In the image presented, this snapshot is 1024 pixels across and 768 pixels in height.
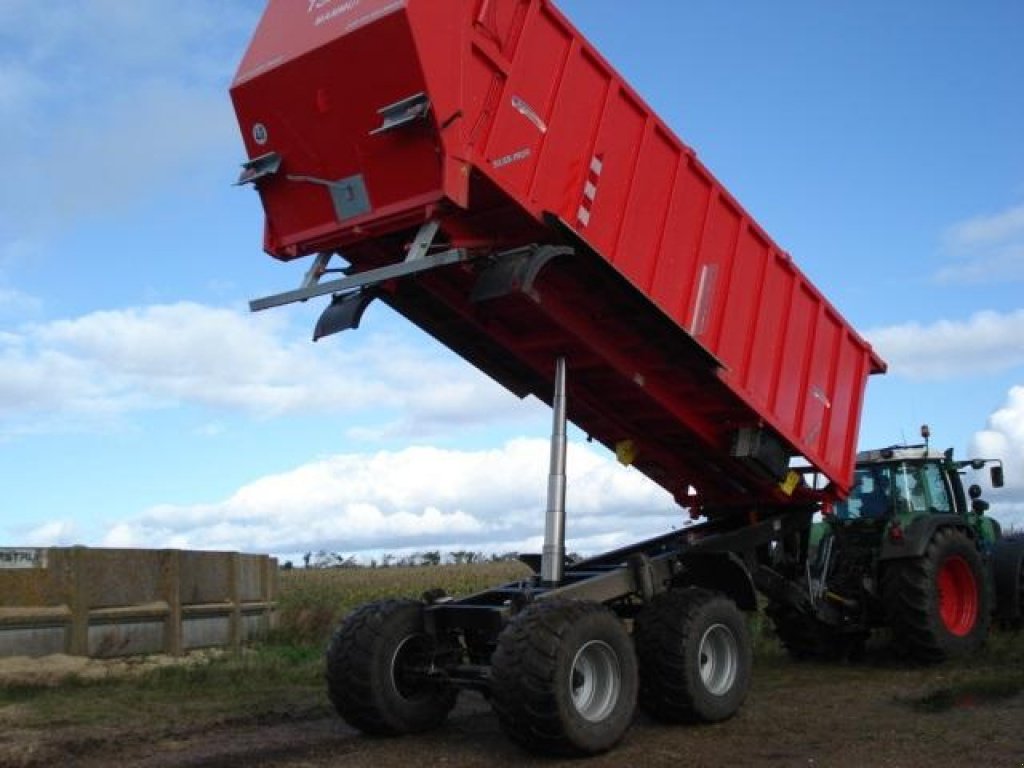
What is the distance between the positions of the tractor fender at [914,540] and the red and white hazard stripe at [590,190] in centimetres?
525

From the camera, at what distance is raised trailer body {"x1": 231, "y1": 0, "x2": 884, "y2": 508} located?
706 cm

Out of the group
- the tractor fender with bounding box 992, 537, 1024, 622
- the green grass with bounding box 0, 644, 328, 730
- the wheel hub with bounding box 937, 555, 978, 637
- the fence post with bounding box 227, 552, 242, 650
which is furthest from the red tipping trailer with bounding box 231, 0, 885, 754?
the fence post with bounding box 227, 552, 242, 650

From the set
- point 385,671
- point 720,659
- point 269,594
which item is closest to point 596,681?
point 720,659

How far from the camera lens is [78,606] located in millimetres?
12172

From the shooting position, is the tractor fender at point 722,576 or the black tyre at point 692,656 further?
the tractor fender at point 722,576

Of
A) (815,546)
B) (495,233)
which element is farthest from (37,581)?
(815,546)

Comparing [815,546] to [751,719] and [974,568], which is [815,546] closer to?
[974,568]

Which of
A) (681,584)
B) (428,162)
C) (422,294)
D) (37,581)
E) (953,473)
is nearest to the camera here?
(428,162)

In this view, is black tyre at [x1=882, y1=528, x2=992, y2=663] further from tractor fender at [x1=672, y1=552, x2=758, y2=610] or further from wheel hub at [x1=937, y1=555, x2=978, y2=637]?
tractor fender at [x1=672, y1=552, x2=758, y2=610]

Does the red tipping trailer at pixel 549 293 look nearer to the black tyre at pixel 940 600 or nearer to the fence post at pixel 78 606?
the black tyre at pixel 940 600

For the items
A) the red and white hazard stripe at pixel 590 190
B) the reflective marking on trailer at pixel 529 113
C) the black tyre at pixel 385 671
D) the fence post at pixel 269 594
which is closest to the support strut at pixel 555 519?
the black tyre at pixel 385 671

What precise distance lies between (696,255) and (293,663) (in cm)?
732

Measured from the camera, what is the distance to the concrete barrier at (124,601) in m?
11.7

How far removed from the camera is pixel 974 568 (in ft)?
37.9
